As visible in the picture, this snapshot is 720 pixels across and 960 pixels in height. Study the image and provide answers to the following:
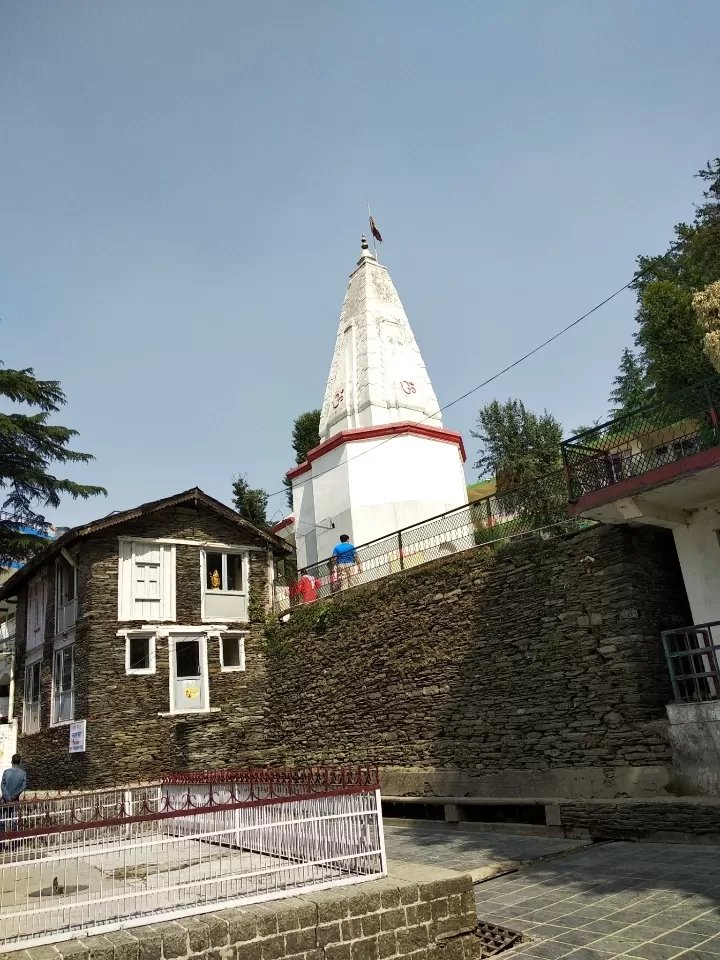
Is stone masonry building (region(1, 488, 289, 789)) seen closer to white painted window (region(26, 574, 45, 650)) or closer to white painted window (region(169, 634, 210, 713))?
white painted window (region(169, 634, 210, 713))

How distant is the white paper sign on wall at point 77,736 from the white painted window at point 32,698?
3149mm

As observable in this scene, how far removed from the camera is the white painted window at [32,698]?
2097 cm

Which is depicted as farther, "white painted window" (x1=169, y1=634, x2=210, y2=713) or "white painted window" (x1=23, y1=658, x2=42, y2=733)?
"white painted window" (x1=23, y1=658, x2=42, y2=733)

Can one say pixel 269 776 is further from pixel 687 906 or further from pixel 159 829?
pixel 687 906

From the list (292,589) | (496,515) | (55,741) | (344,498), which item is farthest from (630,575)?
(55,741)

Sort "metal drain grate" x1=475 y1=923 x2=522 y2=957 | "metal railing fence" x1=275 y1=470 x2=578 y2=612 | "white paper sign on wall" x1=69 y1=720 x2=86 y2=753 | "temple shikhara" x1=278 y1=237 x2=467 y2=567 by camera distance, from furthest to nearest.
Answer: "temple shikhara" x1=278 y1=237 x2=467 y2=567
"white paper sign on wall" x1=69 y1=720 x2=86 y2=753
"metal railing fence" x1=275 y1=470 x2=578 y2=612
"metal drain grate" x1=475 y1=923 x2=522 y2=957

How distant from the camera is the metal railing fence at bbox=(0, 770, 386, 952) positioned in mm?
4887

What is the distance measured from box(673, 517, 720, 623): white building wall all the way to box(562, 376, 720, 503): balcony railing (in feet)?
5.34

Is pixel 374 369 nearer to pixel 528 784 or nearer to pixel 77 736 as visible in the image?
pixel 77 736

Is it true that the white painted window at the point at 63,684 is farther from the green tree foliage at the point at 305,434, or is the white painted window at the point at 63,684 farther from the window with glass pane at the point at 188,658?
the green tree foliage at the point at 305,434

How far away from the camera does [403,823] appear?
44.7ft

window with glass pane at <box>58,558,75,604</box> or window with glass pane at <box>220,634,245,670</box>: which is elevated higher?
window with glass pane at <box>58,558,75,604</box>

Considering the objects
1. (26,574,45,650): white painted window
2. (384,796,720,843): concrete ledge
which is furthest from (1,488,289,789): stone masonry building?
(384,796,720,843): concrete ledge

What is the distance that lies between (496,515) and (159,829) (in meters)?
9.27
